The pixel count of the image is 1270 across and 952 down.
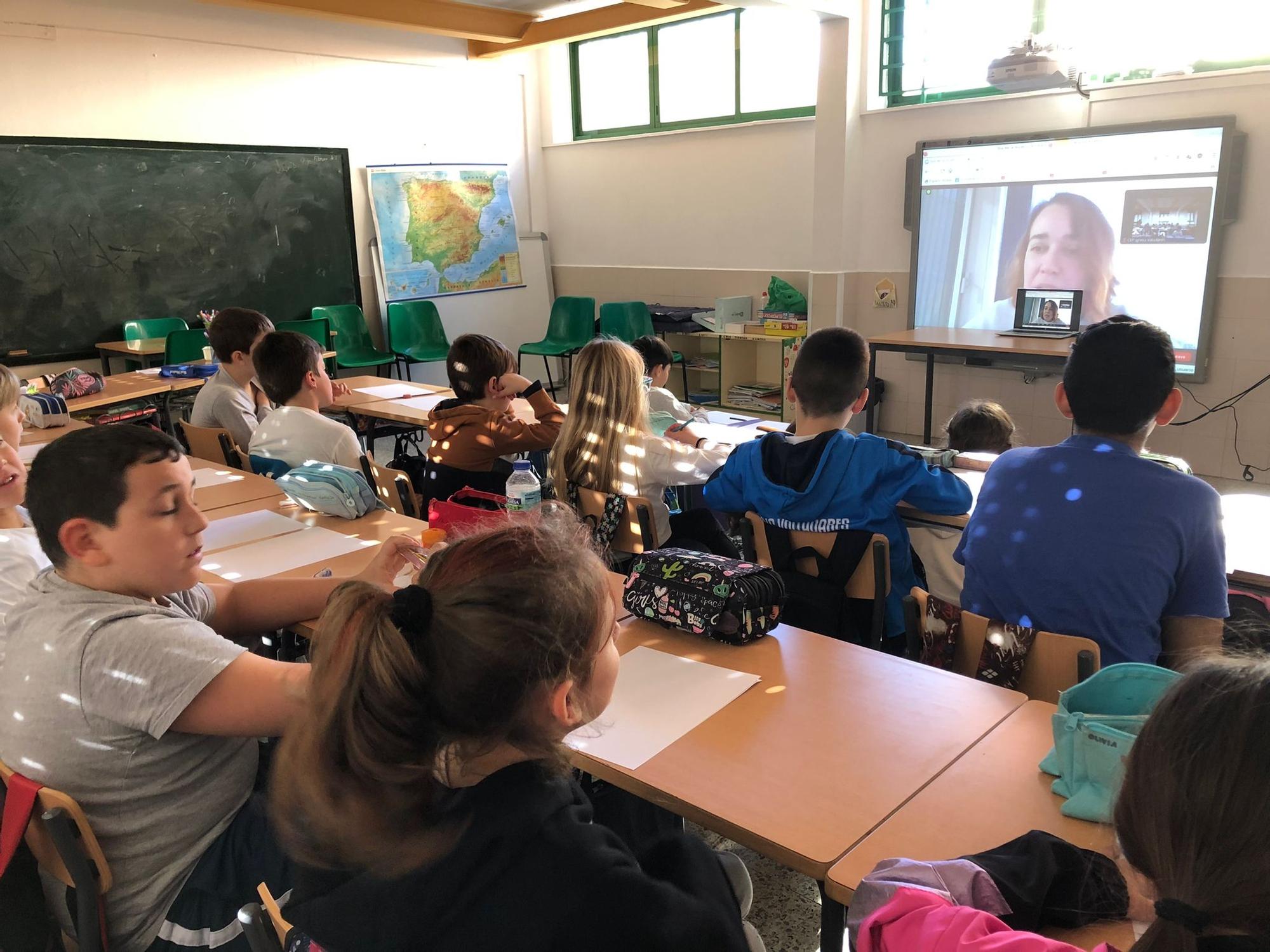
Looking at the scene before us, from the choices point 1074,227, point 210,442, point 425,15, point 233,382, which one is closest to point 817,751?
point 210,442

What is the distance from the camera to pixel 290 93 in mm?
6699

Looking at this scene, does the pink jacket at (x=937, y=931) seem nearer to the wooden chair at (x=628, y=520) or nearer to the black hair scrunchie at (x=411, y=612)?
the black hair scrunchie at (x=411, y=612)

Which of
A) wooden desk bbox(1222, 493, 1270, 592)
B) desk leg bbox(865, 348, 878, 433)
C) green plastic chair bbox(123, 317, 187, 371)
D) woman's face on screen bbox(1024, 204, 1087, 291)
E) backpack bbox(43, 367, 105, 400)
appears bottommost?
desk leg bbox(865, 348, 878, 433)

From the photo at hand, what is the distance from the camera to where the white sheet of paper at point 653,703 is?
1405 mm

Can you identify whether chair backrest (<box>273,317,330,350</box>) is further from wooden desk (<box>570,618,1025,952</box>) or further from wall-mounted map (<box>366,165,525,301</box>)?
wooden desk (<box>570,618,1025,952</box>)

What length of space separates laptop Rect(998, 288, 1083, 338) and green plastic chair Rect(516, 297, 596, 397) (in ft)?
10.9

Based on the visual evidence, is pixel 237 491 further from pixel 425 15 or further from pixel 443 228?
pixel 443 228

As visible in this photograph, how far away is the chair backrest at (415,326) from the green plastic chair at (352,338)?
0.20 m

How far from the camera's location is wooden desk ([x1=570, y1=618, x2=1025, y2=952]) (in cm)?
121

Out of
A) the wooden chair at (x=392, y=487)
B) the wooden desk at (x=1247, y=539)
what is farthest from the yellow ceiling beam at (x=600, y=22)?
the wooden desk at (x=1247, y=539)

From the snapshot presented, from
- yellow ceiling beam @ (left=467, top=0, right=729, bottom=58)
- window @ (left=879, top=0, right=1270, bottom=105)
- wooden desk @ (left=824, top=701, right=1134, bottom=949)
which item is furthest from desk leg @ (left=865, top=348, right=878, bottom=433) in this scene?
wooden desk @ (left=824, top=701, right=1134, bottom=949)

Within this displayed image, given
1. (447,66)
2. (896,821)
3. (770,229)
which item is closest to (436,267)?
(447,66)

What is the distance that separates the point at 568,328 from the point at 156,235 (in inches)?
120

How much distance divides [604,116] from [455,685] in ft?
25.4
